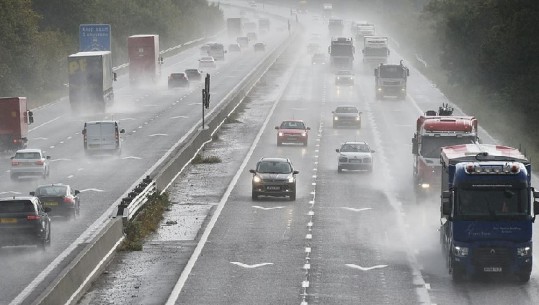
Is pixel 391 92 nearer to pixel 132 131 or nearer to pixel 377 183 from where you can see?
pixel 132 131

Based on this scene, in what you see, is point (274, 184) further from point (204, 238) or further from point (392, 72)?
point (392, 72)

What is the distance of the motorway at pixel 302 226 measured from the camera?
37.1 meters

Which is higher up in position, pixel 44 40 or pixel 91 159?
pixel 44 40

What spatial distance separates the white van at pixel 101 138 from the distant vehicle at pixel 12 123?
11.3 feet

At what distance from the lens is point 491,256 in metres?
37.0

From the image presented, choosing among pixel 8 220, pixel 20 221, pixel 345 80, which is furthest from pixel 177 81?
pixel 8 220

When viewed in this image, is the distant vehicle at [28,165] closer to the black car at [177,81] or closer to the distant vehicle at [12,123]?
the distant vehicle at [12,123]

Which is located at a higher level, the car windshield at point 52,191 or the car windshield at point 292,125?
the car windshield at point 52,191

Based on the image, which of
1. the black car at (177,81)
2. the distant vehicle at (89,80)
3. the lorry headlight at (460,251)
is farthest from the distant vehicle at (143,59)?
the lorry headlight at (460,251)

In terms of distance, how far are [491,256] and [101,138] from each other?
134 ft

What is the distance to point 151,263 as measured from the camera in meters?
42.0

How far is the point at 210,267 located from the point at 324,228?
929cm

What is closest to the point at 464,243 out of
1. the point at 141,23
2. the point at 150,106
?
the point at 150,106

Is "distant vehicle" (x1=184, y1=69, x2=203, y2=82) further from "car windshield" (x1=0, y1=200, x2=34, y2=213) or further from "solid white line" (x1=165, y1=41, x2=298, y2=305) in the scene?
"car windshield" (x1=0, y1=200, x2=34, y2=213)
